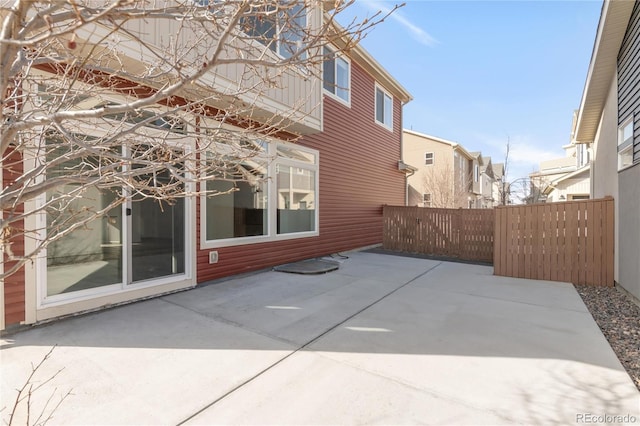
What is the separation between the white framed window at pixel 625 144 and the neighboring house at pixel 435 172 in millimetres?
12546

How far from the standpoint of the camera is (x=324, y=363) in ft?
8.64

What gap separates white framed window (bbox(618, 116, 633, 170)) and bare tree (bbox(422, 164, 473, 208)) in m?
12.4

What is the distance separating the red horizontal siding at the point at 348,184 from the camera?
6.46 meters

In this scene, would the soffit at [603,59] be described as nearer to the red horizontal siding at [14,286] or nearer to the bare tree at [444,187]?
the red horizontal siding at [14,286]

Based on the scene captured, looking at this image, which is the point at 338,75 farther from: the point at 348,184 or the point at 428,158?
the point at 428,158

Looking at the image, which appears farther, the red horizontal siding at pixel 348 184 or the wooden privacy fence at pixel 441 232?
the wooden privacy fence at pixel 441 232

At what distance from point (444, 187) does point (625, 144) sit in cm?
1318

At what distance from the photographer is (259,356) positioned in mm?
2746

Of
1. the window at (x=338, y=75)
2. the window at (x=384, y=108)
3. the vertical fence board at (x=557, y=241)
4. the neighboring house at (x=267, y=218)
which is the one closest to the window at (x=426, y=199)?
the neighboring house at (x=267, y=218)

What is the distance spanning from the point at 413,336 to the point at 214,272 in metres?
3.56

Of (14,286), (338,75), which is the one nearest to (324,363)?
(14,286)

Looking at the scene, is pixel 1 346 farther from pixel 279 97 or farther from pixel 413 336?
pixel 279 97

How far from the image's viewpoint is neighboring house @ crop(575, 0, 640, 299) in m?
4.51

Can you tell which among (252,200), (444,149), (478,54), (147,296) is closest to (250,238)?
(252,200)
